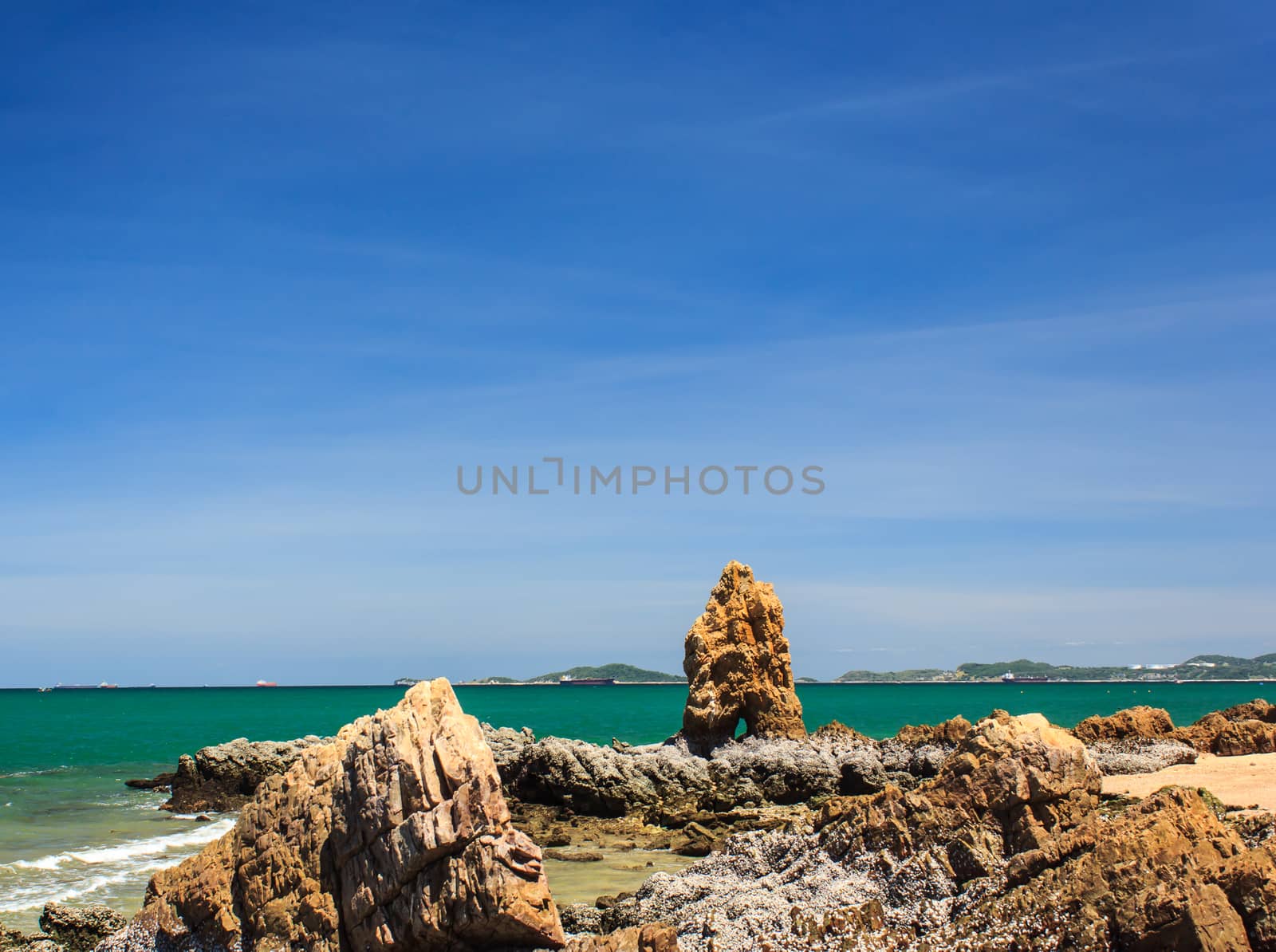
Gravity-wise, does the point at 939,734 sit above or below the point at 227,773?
above

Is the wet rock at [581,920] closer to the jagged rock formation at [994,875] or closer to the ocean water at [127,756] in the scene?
the jagged rock formation at [994,875]

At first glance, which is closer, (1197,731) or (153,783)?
(1197,731)

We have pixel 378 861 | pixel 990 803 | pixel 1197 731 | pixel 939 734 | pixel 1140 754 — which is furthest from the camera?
pixel 939 734

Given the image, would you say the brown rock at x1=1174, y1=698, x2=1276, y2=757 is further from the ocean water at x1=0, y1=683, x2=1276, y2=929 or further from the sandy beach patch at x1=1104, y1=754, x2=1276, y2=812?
the ocean water at x1=0, y1=683, x2=1276, y2=929

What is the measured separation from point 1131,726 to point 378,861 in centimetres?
2128

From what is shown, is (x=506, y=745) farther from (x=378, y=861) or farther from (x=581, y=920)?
(x=378, y=861)

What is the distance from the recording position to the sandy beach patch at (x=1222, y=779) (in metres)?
15.5

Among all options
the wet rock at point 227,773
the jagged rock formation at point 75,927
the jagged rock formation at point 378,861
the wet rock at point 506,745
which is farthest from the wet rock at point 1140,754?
the wet rock at point 227,773

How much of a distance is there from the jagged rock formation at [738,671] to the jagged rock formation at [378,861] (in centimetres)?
1852

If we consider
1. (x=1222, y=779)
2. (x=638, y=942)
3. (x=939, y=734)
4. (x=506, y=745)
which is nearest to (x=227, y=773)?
(x=506, y=745)

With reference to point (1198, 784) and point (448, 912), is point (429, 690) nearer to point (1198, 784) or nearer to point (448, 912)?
point (448, 912)

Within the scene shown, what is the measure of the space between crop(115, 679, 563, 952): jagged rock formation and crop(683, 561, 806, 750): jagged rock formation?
729 inches

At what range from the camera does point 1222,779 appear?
18109 millimetres

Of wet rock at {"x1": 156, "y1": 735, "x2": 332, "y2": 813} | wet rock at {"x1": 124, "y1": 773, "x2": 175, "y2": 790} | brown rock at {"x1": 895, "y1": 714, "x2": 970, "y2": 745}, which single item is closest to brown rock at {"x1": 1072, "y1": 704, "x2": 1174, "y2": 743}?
brown rock at {"x1": 895, "y1": 714, "x2": 970, "y2": 745}
